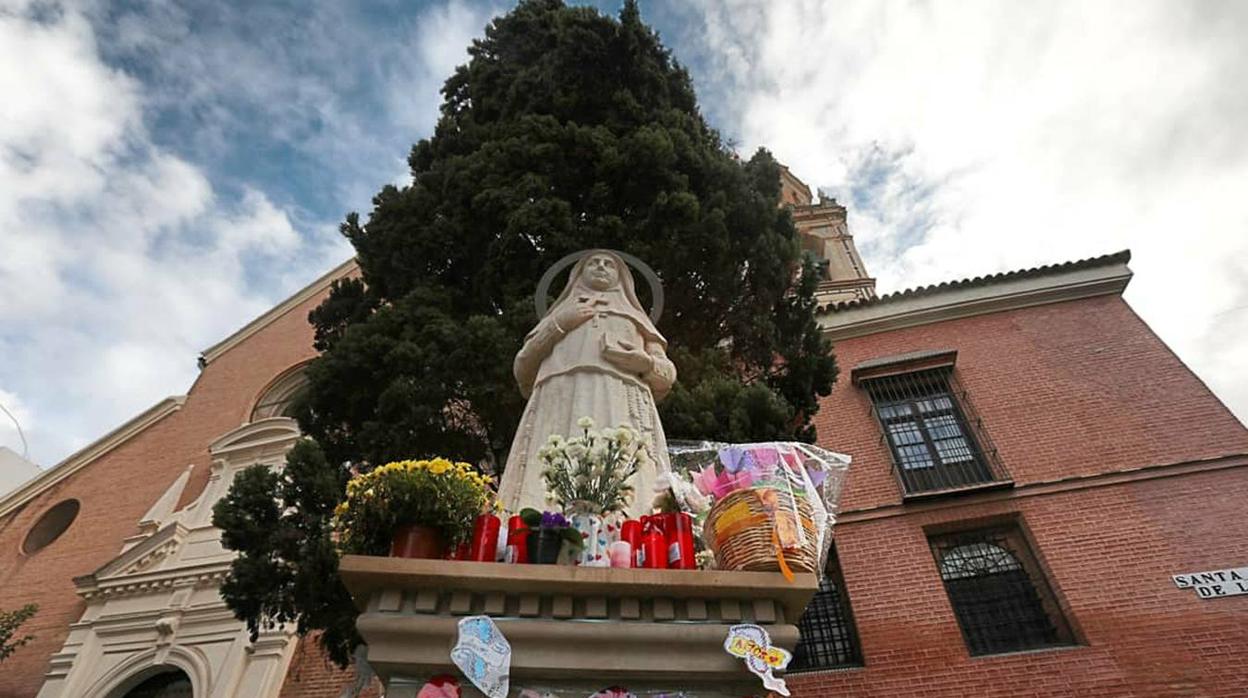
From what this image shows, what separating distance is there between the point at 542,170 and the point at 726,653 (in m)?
6.62

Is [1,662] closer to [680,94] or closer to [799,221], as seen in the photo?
[680,94]

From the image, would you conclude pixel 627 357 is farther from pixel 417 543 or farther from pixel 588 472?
pixel 417 543

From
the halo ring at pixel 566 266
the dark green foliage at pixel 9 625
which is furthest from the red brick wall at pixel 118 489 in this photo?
the halo ring at pixel 566 266

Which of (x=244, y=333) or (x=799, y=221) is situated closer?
(x=244, y=333)

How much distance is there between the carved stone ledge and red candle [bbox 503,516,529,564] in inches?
9.6

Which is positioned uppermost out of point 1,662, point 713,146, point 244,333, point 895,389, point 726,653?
point 244,333

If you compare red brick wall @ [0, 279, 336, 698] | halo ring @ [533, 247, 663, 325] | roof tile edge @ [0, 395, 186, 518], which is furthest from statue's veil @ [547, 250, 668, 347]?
roof tile edge @ [0, 395, 186, 518]

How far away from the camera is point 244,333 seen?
1603 cm

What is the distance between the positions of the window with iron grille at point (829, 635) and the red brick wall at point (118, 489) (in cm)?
1199

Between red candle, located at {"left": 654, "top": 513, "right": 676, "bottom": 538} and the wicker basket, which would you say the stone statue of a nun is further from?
the wicker basket

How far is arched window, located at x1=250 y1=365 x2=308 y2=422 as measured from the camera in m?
14.1

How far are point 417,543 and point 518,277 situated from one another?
5181 millimetres

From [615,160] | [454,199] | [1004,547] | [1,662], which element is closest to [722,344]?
[615,160]

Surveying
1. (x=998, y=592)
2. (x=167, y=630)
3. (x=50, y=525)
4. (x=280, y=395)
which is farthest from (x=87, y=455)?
(x=998, y=592)
